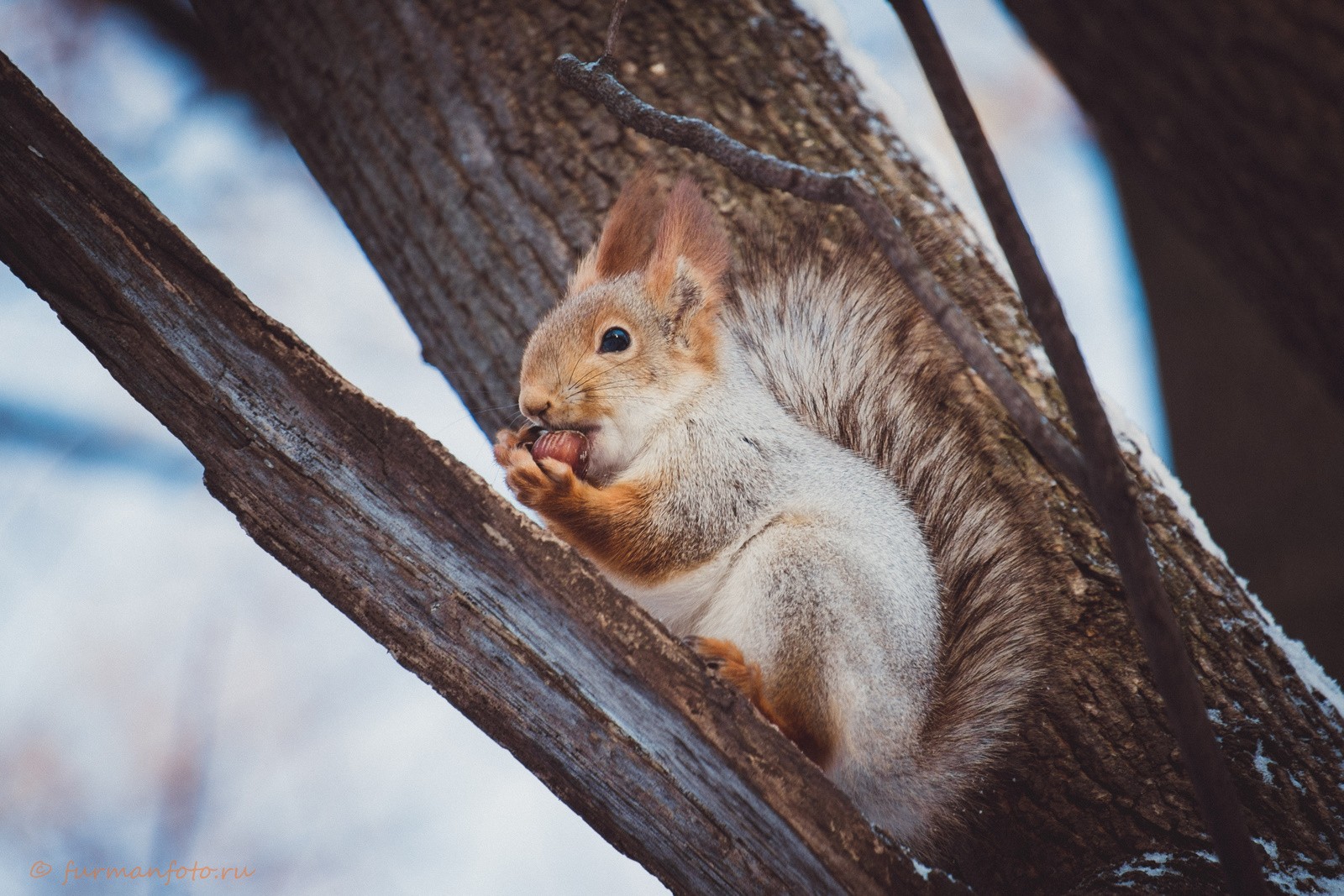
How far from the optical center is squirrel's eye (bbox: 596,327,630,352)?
6.73 ft

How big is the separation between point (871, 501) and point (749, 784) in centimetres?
61

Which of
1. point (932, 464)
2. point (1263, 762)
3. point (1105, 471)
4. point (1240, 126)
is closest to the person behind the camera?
point (1105, 471)

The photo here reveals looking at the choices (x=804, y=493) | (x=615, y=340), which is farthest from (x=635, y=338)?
(x=804, y=493)

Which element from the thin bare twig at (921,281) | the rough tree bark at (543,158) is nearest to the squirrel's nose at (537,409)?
the rough tree bark at (543,158)

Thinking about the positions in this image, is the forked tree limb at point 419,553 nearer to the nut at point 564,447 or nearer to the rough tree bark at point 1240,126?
the nut at point 564,447

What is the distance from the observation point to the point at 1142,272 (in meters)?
3.60

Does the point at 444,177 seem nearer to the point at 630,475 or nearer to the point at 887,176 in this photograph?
the point at 630,475

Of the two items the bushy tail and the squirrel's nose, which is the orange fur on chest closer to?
the squirrel's nose

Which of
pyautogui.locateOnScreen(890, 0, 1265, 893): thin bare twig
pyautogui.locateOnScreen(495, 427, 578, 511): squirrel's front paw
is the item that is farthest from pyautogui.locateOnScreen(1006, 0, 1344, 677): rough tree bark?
pyautogui.locateOnScreen(495, 427, 578, 511): squirrel's front paw

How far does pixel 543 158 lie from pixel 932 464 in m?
1.10

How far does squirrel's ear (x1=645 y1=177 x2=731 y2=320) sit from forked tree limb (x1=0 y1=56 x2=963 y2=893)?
86 centimetres

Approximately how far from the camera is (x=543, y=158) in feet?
7.23

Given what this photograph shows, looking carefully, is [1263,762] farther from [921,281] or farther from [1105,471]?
[921,281]

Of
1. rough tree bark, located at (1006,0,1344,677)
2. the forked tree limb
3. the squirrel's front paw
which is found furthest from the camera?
the squirrel's front paw
